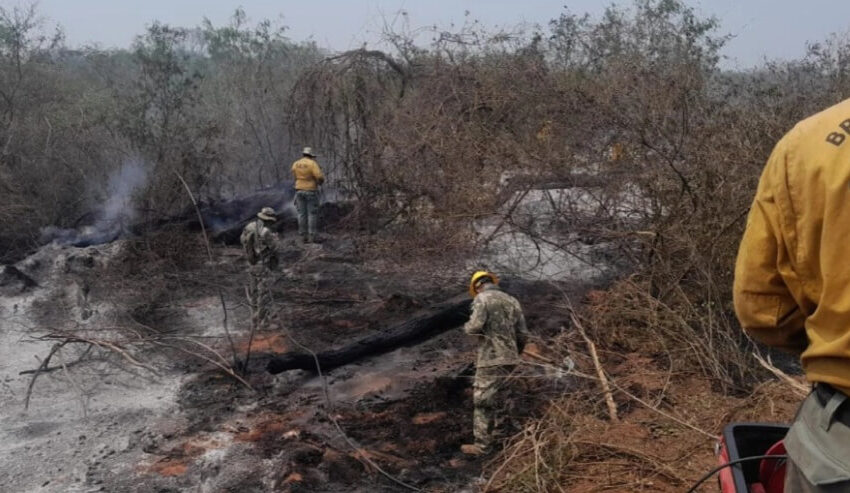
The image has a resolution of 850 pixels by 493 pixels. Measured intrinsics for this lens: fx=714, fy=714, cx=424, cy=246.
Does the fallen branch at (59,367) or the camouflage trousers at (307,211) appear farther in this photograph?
the camouflage trousers at (307,211)

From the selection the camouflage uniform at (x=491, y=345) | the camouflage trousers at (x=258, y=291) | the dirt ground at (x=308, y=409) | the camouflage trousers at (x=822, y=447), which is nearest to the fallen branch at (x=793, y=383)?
the dirt ground at (x=308, y=409)

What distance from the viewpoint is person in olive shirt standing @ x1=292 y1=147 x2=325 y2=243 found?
1288 centimetres

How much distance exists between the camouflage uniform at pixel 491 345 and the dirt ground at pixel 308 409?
231 millimetres

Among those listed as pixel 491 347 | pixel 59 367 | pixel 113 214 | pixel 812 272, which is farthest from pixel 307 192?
pixel 812 272

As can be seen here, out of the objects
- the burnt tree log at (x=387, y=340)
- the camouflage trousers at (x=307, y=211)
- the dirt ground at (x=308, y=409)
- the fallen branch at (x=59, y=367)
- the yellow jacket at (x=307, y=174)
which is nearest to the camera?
the dirt ground at (x=308, y=409)

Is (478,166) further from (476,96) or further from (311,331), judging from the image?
(311,331)

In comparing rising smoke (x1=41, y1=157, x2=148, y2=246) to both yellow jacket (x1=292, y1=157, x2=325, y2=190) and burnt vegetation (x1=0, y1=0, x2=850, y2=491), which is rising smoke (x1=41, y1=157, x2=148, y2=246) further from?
yellow jacket (x1=292, y1=157, x2=325, y2=190)

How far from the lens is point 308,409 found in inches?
272

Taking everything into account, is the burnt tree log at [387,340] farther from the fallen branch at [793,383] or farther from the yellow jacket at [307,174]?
the yellow jacket at [307,174]

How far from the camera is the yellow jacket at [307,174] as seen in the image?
12859mm

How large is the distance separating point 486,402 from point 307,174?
7851 mm

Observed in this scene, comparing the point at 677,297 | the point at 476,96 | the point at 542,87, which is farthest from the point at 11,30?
the point at 677,297

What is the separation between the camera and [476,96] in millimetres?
11117

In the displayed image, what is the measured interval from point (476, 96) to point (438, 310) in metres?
3.95
